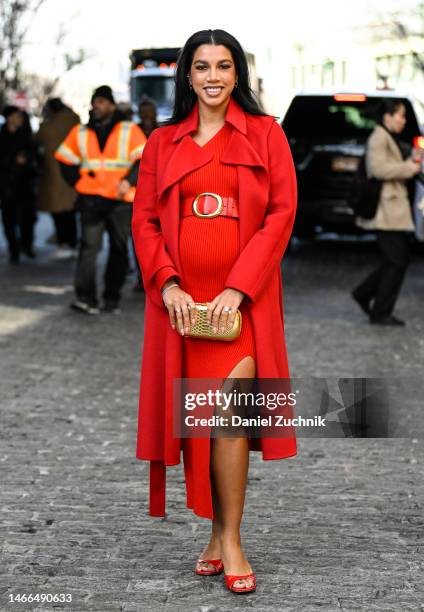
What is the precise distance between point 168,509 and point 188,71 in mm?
1917

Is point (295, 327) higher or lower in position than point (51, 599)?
lower

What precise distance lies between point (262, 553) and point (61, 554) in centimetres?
72

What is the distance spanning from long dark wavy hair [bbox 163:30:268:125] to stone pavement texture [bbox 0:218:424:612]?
1576 millimetres

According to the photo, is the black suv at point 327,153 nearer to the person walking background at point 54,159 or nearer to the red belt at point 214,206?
the person walking background at point 54,159

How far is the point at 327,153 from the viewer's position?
1589cm

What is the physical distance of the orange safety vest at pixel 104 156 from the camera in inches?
444

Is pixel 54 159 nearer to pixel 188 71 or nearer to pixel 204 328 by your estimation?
pixel 188 71

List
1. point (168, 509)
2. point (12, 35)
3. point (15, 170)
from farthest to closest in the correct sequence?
point (12, 35)
point (15, 170)
point (168, 509)

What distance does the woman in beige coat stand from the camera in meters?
10.9

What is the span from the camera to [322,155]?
15.9 m

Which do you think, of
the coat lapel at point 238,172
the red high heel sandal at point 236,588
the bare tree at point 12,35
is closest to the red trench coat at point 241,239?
the coat lapel at point 238,172

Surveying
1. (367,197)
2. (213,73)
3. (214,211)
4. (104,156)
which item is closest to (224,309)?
(214,211)

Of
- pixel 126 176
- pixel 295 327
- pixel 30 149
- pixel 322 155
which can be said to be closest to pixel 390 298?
pixel 295 327

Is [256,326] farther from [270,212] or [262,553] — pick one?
[262,553]
